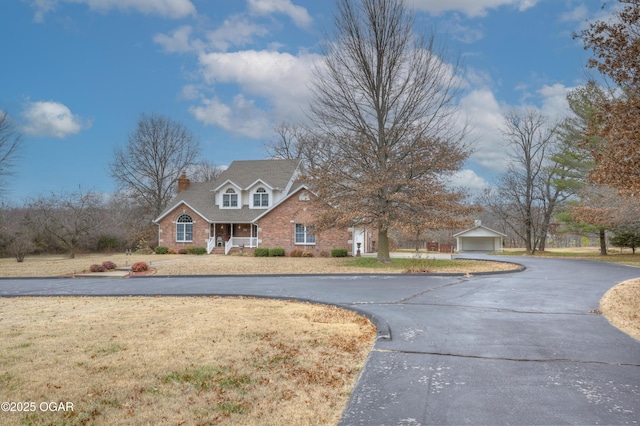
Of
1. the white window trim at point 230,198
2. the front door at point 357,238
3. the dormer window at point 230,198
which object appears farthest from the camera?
the dormer window at point 230,198

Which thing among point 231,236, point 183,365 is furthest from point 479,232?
point 183,365

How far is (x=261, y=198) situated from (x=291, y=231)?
205 inches

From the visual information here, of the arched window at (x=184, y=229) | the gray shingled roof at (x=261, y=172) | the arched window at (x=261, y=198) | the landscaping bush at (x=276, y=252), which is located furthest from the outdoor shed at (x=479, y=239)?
the arched window at (x=184, y=229)

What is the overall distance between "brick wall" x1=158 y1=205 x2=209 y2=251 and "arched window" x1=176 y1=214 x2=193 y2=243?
239 millimetres

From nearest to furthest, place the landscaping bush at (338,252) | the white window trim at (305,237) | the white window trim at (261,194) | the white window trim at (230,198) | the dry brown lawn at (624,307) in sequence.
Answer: the dry brown lawn at (624,307)
the landscaping bush at (338,252)
the white window trim at (305,237)
the white window trim at (261,194)
the white window trim at (230,198)

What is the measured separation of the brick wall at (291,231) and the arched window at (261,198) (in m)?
3.15

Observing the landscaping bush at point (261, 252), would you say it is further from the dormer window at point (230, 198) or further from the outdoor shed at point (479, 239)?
the outdoor shed at point (479, 239)

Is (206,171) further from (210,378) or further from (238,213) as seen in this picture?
(210,378)

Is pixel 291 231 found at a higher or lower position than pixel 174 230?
lower

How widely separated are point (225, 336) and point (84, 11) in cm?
1644

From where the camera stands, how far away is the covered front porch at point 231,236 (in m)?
33.2

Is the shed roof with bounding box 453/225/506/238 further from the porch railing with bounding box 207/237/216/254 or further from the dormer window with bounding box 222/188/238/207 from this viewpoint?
the porch railing with bounding box 207/237/216/254

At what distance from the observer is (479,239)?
48219 mm

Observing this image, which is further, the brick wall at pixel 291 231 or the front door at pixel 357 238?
the front door at pixel 357 238
